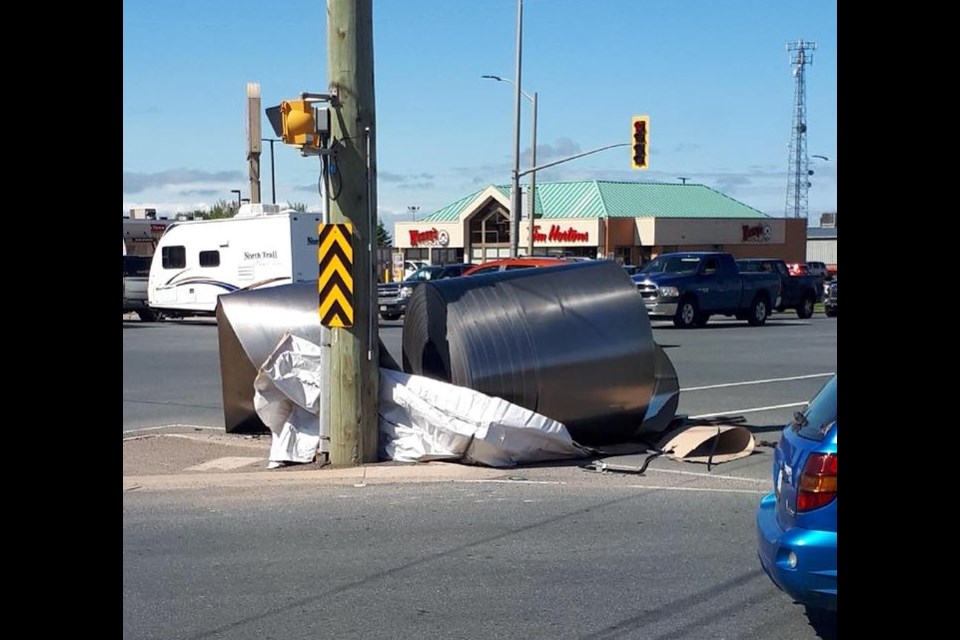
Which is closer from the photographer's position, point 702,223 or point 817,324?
point 817,324

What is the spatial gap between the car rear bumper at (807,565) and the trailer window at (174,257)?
30.3 meters

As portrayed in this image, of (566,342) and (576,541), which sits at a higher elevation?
(566,342)

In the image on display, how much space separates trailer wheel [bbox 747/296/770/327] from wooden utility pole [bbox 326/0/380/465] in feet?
78.7

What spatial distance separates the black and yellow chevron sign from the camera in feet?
35.3

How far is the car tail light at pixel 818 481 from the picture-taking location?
510 cm

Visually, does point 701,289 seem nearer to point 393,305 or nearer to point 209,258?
point 393,305

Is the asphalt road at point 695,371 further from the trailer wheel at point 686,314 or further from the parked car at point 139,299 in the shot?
the parked car at point 139,299

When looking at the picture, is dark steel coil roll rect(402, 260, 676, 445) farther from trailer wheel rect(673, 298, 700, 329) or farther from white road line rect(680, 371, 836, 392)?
trailer wheel rect(673, 298, 700, 329)

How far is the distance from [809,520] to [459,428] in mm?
5865

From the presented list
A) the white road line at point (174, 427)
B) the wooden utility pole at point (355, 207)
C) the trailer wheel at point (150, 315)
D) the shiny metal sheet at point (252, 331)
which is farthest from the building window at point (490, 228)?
the wooden utility pole at point (355, 207)

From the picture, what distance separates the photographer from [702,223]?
6206 cm
